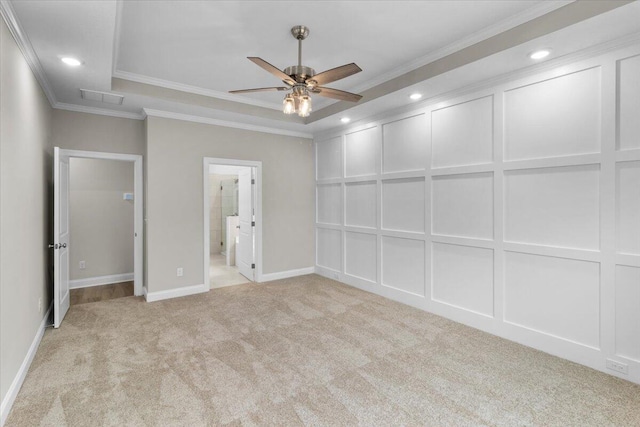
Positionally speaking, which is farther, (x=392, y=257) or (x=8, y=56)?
(x=392, y=257)

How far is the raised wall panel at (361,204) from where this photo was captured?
15.5ft

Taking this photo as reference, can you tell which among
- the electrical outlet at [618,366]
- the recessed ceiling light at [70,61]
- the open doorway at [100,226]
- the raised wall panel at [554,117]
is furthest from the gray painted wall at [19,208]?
the electrical outlet at [618,366]

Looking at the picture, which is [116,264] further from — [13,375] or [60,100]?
[13,375]

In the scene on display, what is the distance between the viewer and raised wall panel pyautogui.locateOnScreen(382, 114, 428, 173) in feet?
13.0

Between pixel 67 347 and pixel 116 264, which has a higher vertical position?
pixel 116 264

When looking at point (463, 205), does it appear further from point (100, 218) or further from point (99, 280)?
point (99, 280)

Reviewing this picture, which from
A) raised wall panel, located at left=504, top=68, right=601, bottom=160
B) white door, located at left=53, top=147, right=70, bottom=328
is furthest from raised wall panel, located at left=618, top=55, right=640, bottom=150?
white door, located at left=53, top=147, right=70, bottom=328

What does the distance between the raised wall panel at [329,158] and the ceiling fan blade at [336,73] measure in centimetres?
274

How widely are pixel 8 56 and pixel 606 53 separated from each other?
4.49 metres

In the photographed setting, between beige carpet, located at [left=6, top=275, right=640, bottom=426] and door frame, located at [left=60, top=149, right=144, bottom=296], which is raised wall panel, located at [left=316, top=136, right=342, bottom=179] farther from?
door frame, located at [left=60, top=149, right=144, bottom=296]

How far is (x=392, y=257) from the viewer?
14.5ft

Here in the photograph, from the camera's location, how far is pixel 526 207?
118 inches

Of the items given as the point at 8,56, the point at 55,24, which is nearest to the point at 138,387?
the point at 8,56

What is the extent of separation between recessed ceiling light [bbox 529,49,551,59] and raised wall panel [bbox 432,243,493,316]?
186 cm
